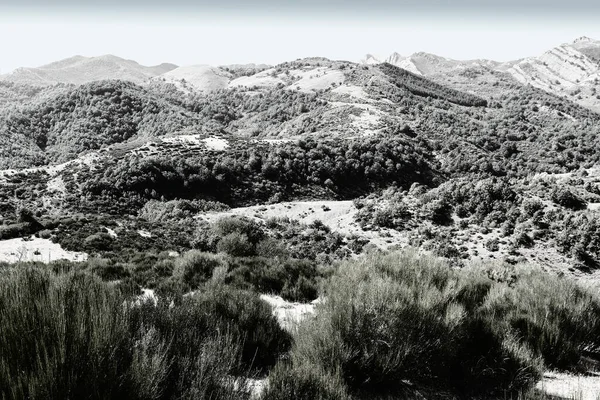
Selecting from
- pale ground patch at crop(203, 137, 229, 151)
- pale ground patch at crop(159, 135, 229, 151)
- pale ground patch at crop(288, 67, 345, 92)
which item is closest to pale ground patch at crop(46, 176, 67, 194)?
pale ground patch at crop(159, 135, 229, 151)

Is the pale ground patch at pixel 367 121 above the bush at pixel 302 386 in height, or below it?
below

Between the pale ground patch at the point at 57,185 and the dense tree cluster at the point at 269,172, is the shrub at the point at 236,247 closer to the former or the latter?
the dense tree cluster at the point at 269,172

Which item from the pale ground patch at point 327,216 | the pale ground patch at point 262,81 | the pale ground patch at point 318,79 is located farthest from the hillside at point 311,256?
the pale ground patch at point 262,81

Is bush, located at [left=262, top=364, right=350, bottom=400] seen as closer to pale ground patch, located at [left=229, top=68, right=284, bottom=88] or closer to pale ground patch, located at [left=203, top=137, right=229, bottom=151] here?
pale ground patch, located at [left=203, top=137, right=229, bottom=151]

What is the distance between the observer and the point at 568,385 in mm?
3980

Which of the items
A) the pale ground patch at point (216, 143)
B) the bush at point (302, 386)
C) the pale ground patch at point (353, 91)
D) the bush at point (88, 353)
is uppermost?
the pale ground patch at point (353, 91)

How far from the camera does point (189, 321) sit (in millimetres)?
3539

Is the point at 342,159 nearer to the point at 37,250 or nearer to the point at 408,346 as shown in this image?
the point at 37,250

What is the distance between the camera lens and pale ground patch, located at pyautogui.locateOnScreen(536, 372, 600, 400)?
3.74m

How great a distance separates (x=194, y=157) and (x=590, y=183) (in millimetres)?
54451

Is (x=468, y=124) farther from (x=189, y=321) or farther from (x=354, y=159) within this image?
(x=189, y=321)

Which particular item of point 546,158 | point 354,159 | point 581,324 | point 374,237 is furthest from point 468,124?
point 581,324

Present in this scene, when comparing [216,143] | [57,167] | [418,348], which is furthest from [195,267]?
[216,143]

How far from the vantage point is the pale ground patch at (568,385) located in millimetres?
3740
